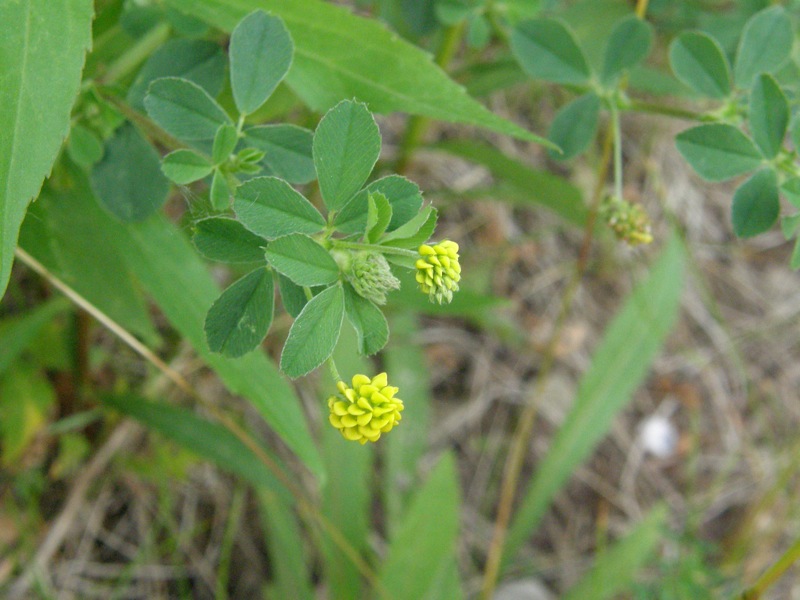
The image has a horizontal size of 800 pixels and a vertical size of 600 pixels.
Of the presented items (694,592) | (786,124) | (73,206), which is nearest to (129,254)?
(73,206)

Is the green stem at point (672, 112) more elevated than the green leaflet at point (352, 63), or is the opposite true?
the green stem at point (672, 112)

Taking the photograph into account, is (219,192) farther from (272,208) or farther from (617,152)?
(617,152)

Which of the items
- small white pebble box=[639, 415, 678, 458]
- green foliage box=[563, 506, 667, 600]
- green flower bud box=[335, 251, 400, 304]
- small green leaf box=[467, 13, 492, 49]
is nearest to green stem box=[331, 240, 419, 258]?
green flower bud box=[335, 251, 400, 304]

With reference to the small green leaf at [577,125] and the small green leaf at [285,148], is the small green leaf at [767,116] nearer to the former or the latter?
the small green leaf at [577,125]

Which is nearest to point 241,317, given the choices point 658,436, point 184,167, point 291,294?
point 291,294

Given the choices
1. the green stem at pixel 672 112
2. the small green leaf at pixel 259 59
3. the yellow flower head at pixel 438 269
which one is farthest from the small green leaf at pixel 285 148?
the green stem at pixel 672 112

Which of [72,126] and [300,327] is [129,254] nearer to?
[72,126]
